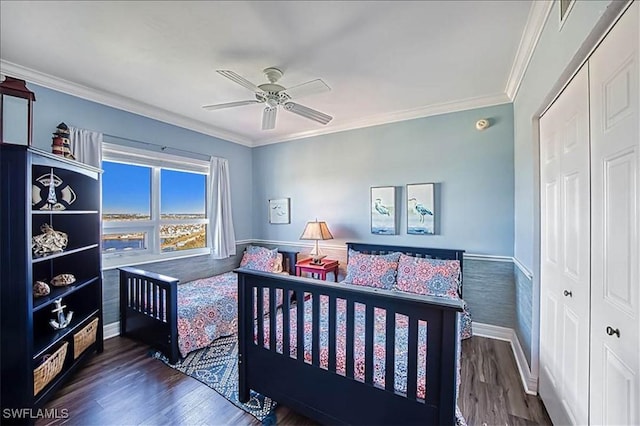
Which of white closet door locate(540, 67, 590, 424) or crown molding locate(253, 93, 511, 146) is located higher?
crown molding locate(253, 93, 511, 146)

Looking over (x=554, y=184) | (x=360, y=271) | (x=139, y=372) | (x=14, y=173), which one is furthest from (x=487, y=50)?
(x=139, y=372)

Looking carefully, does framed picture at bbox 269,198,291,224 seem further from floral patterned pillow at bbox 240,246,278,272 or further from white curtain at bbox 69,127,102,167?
white curtain at bbox 69,127,102,167

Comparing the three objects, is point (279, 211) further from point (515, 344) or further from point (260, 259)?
point (515, 344)

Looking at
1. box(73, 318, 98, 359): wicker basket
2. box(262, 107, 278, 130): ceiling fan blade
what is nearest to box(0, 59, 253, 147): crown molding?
box(262, 107, 278, 130): ceiling fan blade

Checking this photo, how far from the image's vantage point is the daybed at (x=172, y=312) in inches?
105

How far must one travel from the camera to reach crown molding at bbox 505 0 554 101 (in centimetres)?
171

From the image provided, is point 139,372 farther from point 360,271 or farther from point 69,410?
point 360,271

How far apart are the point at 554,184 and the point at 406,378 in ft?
5.13

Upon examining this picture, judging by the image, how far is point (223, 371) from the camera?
248cm

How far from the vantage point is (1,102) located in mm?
1880

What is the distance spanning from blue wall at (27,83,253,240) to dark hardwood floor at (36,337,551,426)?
2183 millimetres

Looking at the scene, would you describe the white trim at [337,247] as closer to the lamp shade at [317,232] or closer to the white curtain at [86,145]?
the lamp shade at [317,232]

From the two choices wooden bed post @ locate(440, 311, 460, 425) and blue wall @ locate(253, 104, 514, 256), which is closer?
wooden bed post @ locate(440, 311, 460, 425)

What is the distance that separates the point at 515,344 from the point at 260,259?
10.7ft
